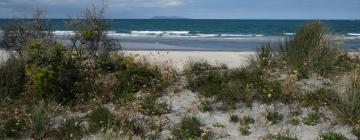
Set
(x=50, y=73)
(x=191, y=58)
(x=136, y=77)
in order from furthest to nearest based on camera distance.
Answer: (x=191, y=58) → (x=136, y=77) → (x=50, y=73)

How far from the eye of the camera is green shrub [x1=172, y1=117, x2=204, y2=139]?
283 inches

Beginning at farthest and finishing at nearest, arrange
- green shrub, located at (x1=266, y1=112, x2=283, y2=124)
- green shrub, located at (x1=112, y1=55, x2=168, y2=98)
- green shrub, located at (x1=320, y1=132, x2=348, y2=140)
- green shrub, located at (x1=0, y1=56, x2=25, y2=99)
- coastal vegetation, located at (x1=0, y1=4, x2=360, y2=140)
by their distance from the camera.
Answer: green shrub, located at (x1=112, y1=55, x2=168, y2=98)
green shrub, located at (x1=0, y1=56, x2=25, y2=99)
green shrub, located at (x1=266, y1=112, x2=283, y2=124)
coastal vegetation, located at (x1=0, y1=4, x2=360, y2=140)
green shrub, located at (x1=320, y1=132, x2=348, y2=140)

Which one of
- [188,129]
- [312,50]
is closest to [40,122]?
[188,129]

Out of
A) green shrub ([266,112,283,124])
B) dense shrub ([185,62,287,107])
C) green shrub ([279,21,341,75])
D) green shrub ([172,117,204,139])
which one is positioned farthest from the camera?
green shrub ([279,21,341,75])

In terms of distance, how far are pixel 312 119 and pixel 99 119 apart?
3337mm

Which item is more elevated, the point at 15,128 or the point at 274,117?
the point at 274,117

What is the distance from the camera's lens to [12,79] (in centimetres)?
885

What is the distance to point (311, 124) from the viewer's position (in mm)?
7547

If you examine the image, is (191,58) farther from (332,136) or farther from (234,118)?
(332,136)

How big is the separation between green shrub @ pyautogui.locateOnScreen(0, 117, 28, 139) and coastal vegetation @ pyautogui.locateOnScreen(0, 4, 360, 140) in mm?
15

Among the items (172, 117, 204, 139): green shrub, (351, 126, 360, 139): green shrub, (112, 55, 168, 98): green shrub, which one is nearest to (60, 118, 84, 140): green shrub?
(112, 55, 168, 98): green shrub

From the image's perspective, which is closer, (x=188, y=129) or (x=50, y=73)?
(x=188, y=129)

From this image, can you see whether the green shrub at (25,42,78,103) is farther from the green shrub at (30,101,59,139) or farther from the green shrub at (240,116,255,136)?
the green shrub at (240,116,255,136)

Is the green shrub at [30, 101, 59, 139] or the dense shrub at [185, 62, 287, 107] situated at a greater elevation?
the dense shrub at [185, 62, 287, 107]
